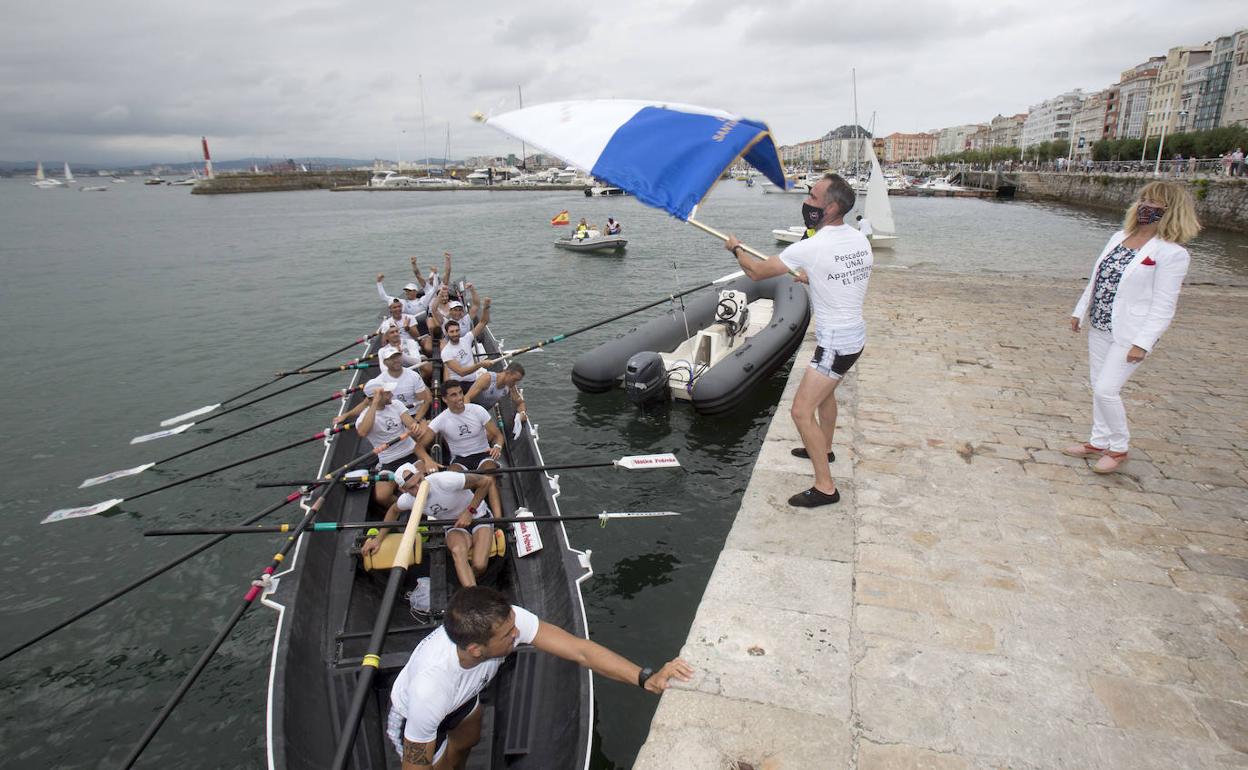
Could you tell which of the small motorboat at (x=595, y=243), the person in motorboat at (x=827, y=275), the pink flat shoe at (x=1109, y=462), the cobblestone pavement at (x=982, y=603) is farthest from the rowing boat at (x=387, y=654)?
the small motorboat at (x=595, y=243)

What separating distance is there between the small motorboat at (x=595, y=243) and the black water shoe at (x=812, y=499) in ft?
84.7

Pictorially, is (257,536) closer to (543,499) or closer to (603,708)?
(543,499)

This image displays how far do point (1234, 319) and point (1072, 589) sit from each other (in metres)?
10.6

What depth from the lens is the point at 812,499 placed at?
4.92m

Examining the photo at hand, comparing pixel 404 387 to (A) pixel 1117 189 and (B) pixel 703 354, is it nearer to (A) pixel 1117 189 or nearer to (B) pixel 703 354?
(B) pixel 703 354

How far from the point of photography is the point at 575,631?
15.6 ft

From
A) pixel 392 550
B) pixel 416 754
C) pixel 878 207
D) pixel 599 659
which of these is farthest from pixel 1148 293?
pixel 878 207

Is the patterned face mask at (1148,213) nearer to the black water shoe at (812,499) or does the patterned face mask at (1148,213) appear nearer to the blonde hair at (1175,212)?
the blonde hair at (1175,212)

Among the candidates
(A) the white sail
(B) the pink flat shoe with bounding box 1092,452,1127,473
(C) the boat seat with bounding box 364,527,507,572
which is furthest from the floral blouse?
(A) the white sail

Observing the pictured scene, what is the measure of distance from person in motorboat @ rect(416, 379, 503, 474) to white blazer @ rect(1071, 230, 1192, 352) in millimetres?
5757

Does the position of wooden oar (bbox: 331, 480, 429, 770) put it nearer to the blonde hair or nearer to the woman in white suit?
the woman in white suit

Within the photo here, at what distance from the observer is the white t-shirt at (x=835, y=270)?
13.9 ft

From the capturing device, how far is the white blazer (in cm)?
468

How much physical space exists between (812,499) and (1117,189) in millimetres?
65725
